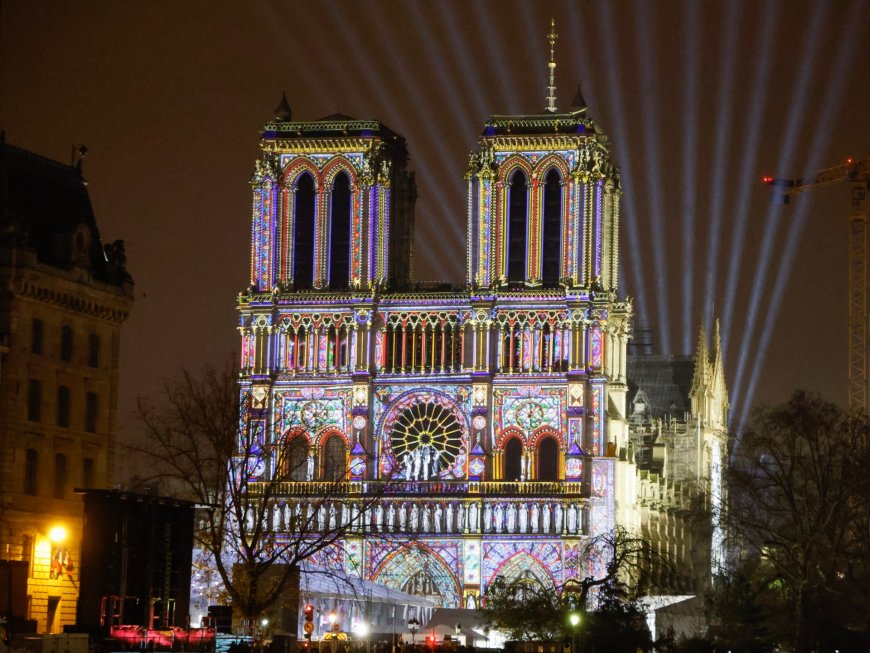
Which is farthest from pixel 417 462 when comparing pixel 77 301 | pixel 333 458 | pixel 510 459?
pixel 77 301

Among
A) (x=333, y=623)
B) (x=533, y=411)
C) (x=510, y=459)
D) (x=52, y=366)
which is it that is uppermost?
(x=533, y=411)

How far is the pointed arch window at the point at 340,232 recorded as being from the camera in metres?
151

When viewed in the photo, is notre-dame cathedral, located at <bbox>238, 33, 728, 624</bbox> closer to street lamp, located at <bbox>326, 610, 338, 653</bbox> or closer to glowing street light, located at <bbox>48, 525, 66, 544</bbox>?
street lamp, located at <bbox>326, 610, 338, 653</bbox>

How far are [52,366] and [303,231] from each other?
53616mm

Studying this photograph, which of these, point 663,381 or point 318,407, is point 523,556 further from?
point 663,381

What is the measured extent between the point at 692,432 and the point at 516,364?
139ft

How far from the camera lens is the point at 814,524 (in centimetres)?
11031

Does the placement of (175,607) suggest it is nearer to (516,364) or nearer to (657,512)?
(516,364)

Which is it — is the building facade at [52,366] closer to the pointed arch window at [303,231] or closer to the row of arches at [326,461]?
the row of arches at [326,461]

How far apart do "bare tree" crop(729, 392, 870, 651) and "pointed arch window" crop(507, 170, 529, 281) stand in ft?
89.9

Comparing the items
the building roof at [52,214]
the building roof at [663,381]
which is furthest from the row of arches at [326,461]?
the building roof at [663,381]

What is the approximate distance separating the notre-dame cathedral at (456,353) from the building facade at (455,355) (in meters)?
0.12

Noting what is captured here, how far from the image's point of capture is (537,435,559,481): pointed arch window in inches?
5753

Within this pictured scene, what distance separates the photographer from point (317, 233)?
15038 centimetres
